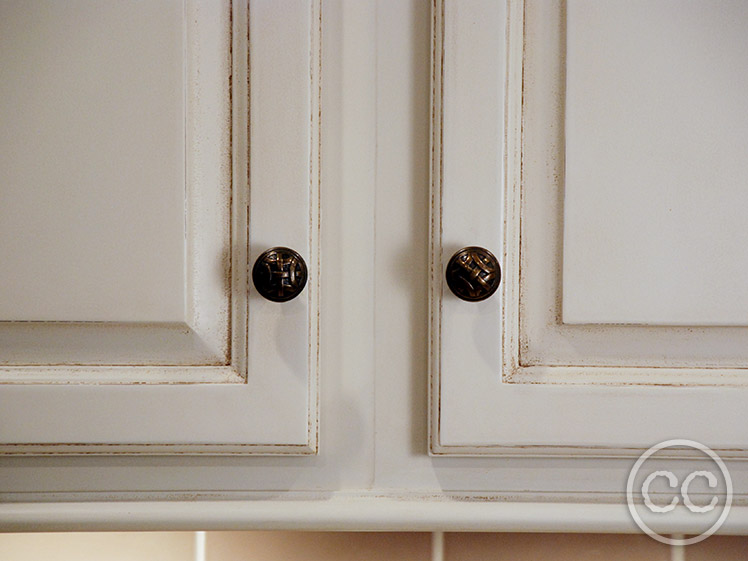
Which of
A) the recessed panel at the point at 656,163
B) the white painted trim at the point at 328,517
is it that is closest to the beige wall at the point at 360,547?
the white painted trim at the point at 328,517

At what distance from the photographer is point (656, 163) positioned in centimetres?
38

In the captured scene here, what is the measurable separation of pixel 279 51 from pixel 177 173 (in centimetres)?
10

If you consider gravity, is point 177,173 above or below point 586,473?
above

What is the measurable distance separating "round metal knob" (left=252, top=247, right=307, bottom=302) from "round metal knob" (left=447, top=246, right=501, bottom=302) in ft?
0.31

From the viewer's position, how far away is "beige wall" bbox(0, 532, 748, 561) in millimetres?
587

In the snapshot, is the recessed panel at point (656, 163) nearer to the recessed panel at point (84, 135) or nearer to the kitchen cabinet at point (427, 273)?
the kitchen cabinet at point (427, 273)

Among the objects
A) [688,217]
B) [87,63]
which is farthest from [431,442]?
[87,63]

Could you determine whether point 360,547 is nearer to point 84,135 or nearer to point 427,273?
point 427,273

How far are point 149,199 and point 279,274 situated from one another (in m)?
0.10

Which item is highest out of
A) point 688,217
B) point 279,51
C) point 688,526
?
point 279,51

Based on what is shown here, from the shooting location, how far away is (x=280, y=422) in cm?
38

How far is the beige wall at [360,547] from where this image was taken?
0.59 m

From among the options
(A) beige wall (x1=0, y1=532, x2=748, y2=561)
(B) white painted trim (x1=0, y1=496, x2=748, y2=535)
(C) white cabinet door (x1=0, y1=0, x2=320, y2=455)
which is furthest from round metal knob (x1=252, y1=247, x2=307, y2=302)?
(A) beige wall (x1=0, y1=532, x2=748, y2=561)

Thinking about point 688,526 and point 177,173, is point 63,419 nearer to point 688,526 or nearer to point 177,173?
point 177,173
